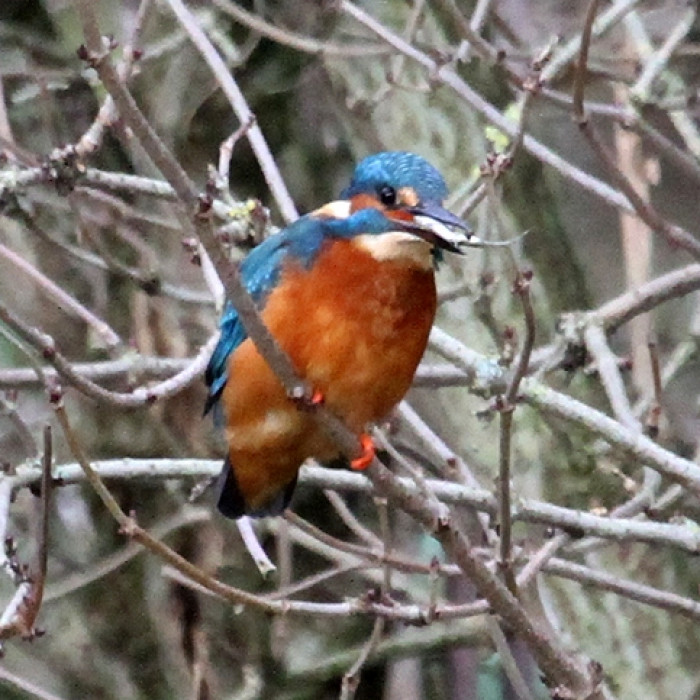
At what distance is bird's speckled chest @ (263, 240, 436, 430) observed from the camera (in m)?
2.05

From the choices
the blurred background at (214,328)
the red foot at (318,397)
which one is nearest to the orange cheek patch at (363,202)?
the red foot at (318,397)

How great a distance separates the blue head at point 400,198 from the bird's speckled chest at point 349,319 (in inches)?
2.5

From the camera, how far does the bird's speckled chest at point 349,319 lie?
205cm

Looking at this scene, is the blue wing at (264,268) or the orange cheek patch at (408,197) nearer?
the orange cheek patch at (408,197)

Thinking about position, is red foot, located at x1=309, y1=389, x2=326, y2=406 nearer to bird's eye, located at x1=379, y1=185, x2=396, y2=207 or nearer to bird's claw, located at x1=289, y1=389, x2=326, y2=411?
bird's claw, located at x1=289, y1=389, x2=326, y2=411

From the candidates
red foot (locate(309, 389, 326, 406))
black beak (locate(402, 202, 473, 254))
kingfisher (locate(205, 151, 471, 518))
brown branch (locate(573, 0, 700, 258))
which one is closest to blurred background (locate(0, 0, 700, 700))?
brown branch (locate(573, 0, 700, 258))

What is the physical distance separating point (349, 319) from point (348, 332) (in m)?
0.02

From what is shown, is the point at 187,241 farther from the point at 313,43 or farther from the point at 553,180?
the point at 553,180

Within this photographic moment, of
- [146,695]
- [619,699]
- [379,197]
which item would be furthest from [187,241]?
[146,695]

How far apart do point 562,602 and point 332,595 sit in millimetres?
826

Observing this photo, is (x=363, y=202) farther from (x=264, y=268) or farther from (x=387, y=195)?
(x=264, y=268)

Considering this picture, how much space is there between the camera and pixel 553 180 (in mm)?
4168

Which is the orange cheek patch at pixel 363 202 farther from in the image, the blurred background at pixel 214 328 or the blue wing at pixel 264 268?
the blurred background at pixel 214 328

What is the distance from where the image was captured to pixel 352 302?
2055mm
